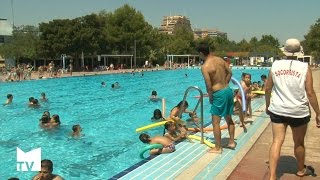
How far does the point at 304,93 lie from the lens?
14.2ft

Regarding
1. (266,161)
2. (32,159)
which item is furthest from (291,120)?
(32,159)

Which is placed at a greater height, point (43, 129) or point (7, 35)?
point (7, 35)

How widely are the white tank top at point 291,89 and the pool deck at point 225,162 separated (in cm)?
95

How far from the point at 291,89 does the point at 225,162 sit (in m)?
1.80

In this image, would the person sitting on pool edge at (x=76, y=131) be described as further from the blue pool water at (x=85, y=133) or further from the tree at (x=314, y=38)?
the tree at (x=314, y=38)

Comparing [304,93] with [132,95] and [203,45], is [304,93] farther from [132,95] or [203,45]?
[132,95]

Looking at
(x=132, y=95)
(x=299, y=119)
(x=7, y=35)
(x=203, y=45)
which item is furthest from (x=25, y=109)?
(x=7, y=35)

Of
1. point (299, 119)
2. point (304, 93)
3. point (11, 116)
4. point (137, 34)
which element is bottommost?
point (11, 116)

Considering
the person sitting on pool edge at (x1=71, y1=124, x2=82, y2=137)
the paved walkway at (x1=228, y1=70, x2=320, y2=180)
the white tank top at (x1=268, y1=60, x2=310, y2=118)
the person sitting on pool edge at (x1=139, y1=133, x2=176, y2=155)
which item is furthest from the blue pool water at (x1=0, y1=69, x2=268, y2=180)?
the white tank top at (x1=268, y1=60, x2=310, y2=118)

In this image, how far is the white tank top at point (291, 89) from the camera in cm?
426

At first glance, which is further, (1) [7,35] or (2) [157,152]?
(1) [7,35]

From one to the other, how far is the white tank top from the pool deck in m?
0.95

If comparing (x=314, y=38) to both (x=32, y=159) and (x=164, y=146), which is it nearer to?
(x=164, y=146)

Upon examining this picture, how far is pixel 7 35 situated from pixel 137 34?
61.8ft
